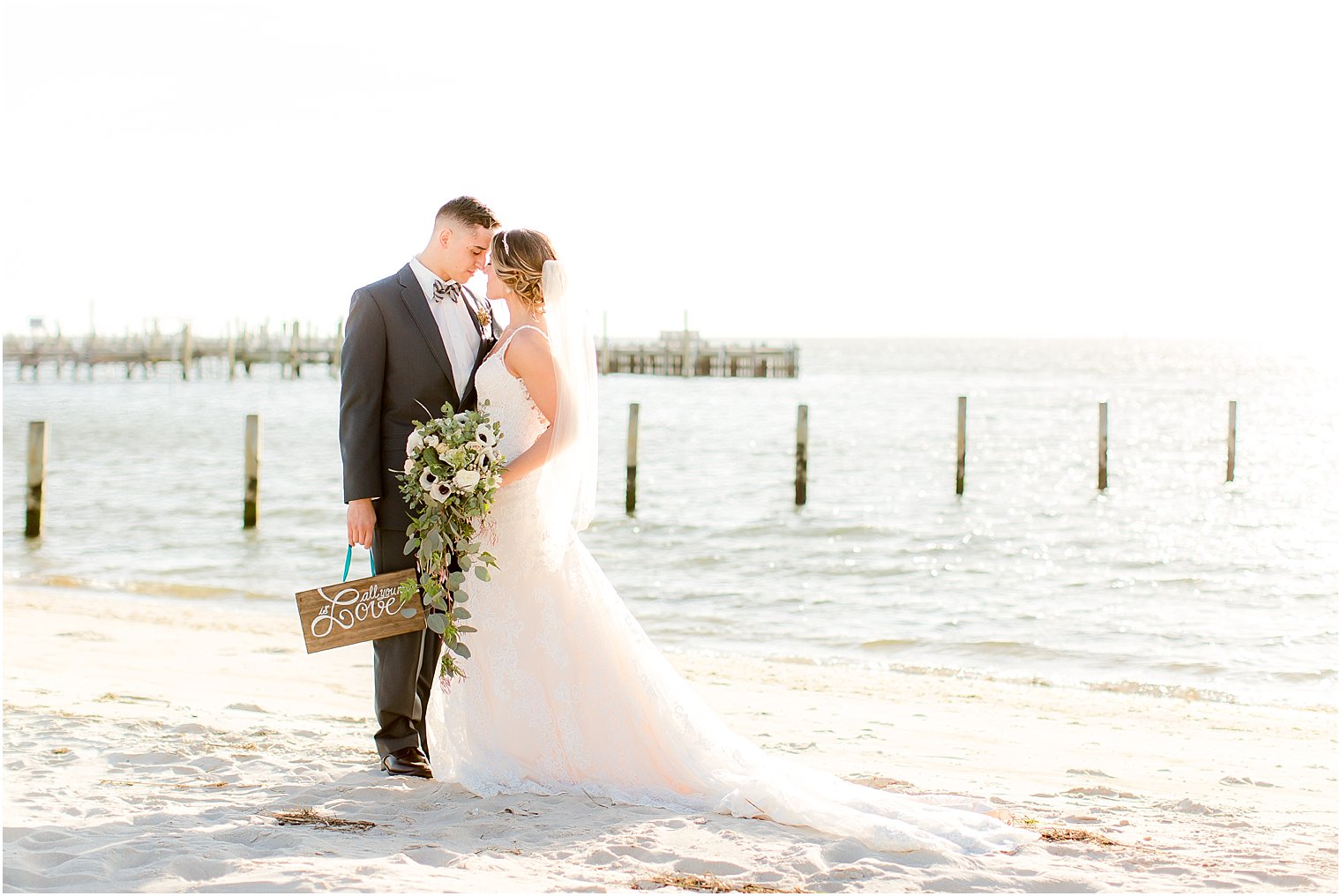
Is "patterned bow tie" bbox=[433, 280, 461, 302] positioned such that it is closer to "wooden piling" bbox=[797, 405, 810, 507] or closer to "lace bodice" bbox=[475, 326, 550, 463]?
"lace bodice" bbox=[475, 326, 550, 463]

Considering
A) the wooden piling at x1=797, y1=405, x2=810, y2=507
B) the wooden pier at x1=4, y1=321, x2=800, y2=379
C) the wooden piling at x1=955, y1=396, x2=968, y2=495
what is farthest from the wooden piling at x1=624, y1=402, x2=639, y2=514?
the wooden pier at x1=4, y1=321, x2=800, y2=379

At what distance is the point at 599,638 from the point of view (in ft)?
12.7

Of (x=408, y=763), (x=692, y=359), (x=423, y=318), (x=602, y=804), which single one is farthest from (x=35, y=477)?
(x=692, y=359)

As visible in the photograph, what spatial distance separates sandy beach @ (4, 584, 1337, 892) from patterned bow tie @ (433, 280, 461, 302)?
1.66 metres

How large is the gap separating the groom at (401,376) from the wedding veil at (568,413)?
38 cm

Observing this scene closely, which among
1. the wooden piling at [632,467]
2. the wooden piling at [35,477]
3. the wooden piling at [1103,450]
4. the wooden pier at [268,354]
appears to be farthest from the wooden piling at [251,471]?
the wooden pier at [268,354]

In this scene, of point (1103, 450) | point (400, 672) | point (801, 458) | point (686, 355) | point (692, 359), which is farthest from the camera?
point (692, 359)

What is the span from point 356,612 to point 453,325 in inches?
40.6

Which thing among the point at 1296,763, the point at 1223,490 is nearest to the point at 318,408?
the point at 1223,490

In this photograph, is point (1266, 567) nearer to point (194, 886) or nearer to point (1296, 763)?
point (1296, 763)

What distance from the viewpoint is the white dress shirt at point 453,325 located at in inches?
160

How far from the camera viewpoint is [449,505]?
3.75 m

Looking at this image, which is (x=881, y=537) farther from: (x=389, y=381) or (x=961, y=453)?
(x=389, y=381)

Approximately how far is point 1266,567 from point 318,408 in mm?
31470
